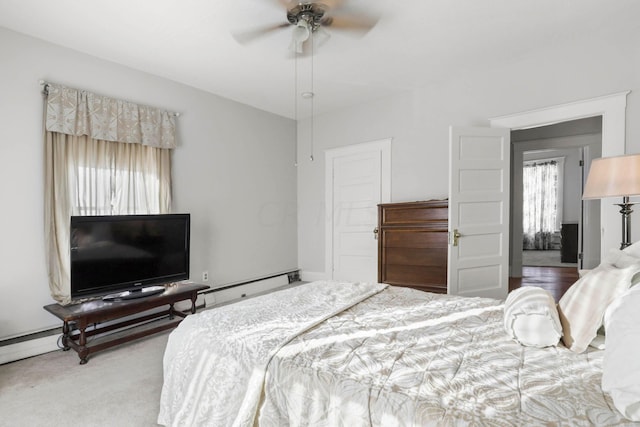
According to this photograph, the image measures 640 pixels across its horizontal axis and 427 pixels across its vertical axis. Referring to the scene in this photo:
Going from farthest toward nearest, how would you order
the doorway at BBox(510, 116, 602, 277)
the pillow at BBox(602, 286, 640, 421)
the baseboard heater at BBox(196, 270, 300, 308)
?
the doorway at BBox(510, 116, 602, 277)
the baseboard heater at BBox(196, 270, 300, 308)
the pillow at BBox(602, 286, 640, 421)

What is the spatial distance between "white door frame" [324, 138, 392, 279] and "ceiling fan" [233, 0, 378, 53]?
1.90m

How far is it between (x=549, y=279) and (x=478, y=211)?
279 cm

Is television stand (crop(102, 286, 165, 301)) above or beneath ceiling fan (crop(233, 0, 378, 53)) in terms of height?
beneath

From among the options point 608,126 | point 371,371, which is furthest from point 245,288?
point 608,126

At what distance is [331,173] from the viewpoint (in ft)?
16.3

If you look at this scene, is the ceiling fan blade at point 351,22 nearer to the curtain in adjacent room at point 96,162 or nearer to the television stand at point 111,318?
the curtain in adjacent room at point 96,162

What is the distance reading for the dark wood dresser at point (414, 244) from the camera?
140 inches

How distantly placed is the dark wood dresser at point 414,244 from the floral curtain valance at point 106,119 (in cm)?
268

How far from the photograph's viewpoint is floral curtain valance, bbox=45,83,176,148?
2.82 meters

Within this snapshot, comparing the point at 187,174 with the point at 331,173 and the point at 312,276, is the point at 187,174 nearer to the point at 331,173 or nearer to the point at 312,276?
the point at 331,173

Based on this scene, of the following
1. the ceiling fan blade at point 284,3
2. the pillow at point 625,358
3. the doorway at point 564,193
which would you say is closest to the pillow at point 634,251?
the pillow at point 625,358

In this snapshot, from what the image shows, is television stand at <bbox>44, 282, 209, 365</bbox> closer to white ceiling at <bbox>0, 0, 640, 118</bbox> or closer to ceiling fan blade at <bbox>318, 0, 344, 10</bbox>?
white ceiling at <bbox>0, 0, 640, 118</bbox>

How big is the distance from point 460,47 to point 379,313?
2.74 m

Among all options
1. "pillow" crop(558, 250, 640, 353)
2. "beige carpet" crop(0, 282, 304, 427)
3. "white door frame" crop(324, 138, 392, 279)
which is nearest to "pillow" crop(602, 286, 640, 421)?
"pillow" crop(558, 250, 640, 353)
